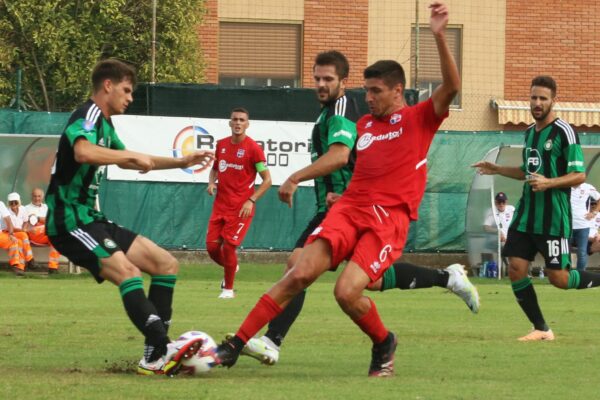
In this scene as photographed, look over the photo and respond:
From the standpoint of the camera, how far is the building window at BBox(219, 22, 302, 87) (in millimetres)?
34312

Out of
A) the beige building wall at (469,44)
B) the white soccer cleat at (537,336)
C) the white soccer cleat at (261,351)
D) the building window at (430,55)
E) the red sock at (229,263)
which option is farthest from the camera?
the building window at (430,55)

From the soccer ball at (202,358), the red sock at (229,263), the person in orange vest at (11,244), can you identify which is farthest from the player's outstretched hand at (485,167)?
the person in orange vest at (11,244)

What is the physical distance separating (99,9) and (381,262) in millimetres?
21046

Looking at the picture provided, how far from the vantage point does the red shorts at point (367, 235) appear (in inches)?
361

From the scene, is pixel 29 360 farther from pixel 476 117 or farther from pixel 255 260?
pixel 476 117

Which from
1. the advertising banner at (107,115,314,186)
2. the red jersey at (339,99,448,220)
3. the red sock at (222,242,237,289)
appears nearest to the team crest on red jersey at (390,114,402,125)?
the red jersey at (339,99,448,220)

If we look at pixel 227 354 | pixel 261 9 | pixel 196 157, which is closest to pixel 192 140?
pixel 261 9

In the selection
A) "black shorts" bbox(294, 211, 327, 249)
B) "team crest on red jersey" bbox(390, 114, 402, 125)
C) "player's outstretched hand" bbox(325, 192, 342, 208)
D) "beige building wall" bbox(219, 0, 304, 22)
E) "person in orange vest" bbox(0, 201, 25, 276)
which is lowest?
"person in orange vest" bbox(0, 201, 25, 276)

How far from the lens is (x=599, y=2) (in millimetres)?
36062

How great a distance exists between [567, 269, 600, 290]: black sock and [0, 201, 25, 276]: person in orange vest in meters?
12.7

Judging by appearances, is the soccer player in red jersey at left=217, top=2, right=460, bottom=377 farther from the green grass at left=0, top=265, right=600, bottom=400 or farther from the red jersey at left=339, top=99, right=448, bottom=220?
the green grass at left=0, top=265, right=600, bottom=400

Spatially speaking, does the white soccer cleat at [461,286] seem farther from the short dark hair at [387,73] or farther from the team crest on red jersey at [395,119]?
the short dark hair at [387,73]

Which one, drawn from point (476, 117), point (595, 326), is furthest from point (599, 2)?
point (595, 326)

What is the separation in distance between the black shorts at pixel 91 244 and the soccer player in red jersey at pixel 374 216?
41.4 inches
